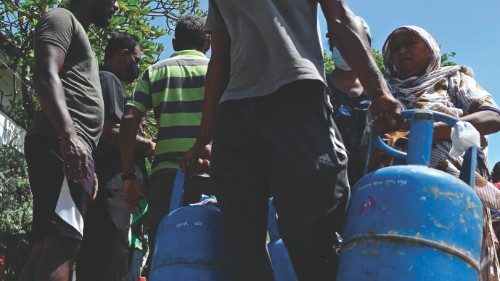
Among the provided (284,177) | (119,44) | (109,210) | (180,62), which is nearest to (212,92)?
(284,177)

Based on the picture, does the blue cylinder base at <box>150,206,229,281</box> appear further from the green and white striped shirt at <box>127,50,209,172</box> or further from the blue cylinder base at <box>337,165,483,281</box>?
the green and white striped shirt at <box>127,50,209,172</box>

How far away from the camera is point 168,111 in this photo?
4.11 m

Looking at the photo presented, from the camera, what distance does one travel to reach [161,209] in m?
3.94

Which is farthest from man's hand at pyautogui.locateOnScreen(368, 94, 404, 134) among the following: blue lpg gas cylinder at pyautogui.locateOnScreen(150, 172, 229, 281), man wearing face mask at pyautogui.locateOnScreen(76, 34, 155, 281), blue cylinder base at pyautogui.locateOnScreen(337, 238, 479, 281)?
man wearing face mask at pyautogui.locateOnScreen(76, 34, 155, 281)

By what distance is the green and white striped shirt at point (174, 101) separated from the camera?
4.02 metres

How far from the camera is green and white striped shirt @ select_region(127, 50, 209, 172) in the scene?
402cm

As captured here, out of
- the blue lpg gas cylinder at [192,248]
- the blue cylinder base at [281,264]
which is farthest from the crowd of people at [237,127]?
the blue cylinder base at [281,264]

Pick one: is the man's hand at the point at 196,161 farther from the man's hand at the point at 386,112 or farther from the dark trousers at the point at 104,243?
the dark trousers at the point at 104,243

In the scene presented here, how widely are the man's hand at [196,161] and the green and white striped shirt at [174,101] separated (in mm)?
930

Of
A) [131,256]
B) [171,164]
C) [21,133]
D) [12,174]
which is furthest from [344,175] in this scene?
[21,133]

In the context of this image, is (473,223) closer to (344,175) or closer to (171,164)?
(344,175)

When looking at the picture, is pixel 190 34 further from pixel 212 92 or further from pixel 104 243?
pixel 212 92

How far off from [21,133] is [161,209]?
21.4ft

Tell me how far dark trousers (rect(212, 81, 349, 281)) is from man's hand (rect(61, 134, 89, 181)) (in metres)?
1.04
